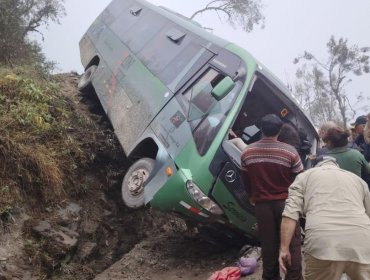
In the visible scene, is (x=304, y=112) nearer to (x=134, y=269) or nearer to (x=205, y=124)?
(x=205, y=124)

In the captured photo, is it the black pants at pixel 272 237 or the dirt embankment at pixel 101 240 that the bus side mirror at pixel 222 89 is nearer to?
the black pants at pixel 272 237

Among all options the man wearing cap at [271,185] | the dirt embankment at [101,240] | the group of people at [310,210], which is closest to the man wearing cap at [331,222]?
the group of people at [310,210]

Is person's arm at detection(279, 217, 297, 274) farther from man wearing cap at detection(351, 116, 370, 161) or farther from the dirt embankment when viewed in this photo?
man wearing cap at detection(351, 116, 370, 161)

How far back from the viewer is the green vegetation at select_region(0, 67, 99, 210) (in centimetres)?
501

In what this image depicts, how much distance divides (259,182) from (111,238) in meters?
2.61

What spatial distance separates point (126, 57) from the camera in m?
6.77

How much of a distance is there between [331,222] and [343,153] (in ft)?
5.42

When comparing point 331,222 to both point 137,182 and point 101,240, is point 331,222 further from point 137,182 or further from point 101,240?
point 101,240

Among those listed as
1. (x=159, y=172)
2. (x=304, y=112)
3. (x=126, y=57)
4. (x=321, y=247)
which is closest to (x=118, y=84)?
(x=126, y=57)

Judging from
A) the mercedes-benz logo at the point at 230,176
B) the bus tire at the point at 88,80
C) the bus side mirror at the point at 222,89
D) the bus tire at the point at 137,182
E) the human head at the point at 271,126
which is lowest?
the bus tire at the point at 137,182

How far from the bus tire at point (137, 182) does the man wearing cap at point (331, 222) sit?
7.35 ft

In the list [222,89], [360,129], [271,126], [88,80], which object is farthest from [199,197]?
[88,80]

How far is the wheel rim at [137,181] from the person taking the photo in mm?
4971

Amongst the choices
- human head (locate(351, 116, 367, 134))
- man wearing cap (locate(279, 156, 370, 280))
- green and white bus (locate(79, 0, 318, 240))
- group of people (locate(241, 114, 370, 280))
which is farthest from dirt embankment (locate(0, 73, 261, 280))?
human head (locate(351, 116, 367, 134))
